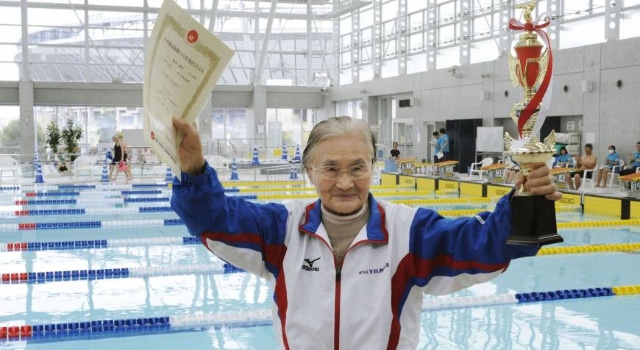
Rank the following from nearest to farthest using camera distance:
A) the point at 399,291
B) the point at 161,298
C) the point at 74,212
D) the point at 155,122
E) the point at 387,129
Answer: the point at 155,122
the point at 399,291
the point at 161,298
the point at 74,212
the point at 387,129

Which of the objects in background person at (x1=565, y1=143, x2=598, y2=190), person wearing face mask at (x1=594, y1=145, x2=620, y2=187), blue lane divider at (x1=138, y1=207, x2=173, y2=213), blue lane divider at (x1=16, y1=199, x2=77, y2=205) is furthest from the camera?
person wearing face mask at (x1=594, y1=145, x2=620, y2=187)

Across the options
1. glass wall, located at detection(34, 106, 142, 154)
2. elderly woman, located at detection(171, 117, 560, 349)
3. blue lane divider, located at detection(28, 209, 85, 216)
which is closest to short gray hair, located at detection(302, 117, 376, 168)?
elderly woman, located at detection(171, 117, 560, 349)

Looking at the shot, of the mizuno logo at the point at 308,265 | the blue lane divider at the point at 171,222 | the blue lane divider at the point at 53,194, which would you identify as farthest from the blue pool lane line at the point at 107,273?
the blue lane divider at the point at 53,194

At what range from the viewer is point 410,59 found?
2522cm

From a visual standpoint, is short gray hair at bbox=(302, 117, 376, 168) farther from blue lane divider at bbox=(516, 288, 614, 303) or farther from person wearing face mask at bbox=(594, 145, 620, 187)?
person wearing face mask at bbox=(594, 145, 620, 187)

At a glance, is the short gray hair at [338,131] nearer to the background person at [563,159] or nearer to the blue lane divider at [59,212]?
the blue lane divider at [59,212]

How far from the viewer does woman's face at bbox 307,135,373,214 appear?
179 centimetres

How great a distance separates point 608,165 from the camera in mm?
14617

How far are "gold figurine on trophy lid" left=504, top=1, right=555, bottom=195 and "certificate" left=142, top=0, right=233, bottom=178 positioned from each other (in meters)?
0.70

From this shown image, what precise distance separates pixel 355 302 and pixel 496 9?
777 inches

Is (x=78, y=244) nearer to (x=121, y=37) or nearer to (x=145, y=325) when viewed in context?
(x=145, y=325)

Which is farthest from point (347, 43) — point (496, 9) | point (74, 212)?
point (74, 212)

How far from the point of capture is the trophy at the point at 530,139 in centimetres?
158

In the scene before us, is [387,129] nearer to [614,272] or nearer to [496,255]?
[614,272]
